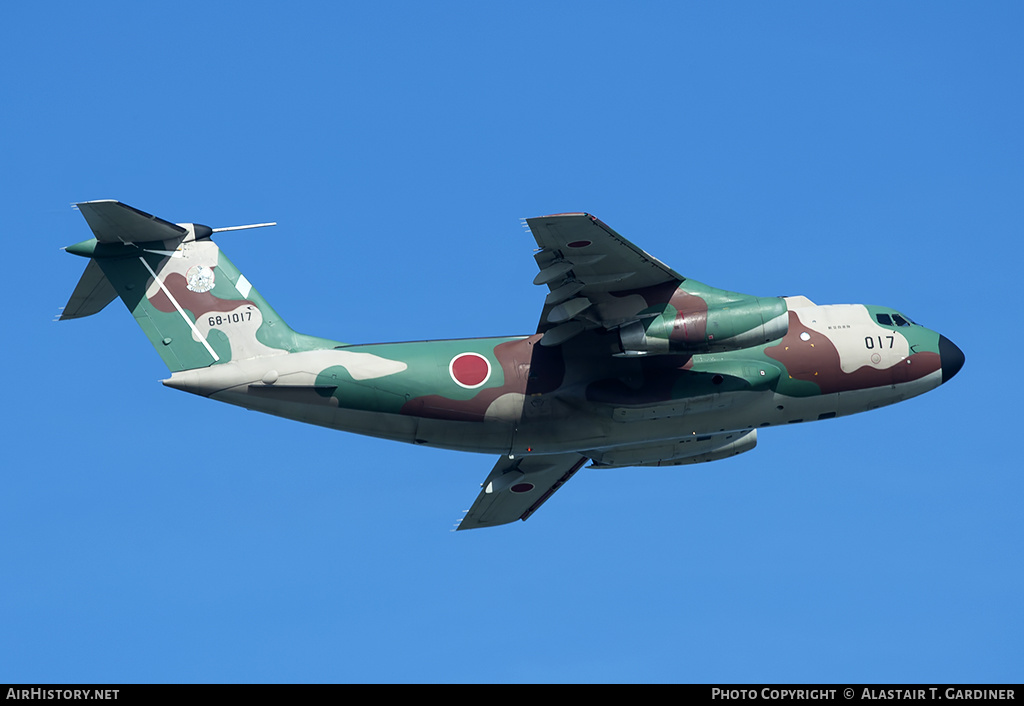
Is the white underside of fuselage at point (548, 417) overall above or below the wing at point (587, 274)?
below

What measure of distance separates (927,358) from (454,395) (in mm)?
8939

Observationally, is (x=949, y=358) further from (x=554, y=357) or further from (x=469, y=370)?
(x=469, y=370)

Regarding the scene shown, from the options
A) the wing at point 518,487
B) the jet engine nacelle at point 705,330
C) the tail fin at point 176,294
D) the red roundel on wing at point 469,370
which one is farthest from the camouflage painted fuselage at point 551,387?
the wing at point 518,487

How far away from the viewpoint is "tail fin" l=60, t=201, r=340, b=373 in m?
22.8

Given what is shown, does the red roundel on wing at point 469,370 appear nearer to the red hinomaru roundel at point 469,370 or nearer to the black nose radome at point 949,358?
the red hinomaru roundel at point 469,370

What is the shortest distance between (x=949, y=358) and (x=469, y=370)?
30.0 feet

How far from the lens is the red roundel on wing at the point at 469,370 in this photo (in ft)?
73.8

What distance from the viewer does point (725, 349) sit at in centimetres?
2208

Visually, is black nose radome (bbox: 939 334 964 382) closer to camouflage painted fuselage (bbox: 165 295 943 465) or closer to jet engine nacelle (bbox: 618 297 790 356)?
camouflage painted fuselage (bbox: 165 295 943 465)

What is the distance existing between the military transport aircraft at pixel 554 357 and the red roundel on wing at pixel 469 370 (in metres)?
0.03

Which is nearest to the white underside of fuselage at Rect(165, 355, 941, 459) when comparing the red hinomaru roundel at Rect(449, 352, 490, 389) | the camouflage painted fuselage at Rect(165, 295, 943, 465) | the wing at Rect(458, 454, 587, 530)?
the camouflage painted fuselage at Rect(165, 295, 943, 465)
